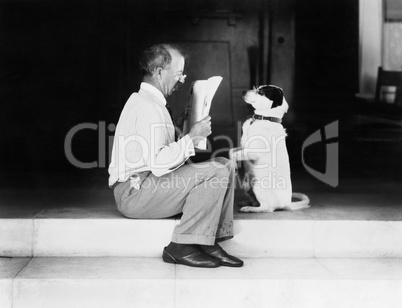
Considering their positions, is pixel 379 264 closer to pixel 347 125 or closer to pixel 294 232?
pixel 294 232

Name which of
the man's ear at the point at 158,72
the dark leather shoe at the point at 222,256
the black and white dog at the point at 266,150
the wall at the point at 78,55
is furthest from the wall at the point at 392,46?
the dark leather shoe at the point at 222,256

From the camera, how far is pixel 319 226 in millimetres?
3432

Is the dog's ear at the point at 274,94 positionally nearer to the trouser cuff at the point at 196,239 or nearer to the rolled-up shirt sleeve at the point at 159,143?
the rolled-up shirt sleeve at the point at 159,143

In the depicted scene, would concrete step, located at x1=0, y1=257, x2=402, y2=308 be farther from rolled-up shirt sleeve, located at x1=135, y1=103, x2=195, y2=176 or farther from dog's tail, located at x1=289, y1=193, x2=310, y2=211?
dog's tail, located at x1=289, y1=193, x2=310, y2=211

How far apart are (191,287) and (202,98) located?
104 cm

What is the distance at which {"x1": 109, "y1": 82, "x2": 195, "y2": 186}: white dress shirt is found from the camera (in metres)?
3.10

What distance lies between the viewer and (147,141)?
3137 millimetres

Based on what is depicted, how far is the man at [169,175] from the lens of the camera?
3113 mm

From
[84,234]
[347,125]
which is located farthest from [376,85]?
[84,234]

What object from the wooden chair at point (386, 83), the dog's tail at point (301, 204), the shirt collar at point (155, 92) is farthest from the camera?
the wooden chair at point (386, 83)

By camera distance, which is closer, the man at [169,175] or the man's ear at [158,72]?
the man at [169,175]

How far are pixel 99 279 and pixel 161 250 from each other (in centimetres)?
52

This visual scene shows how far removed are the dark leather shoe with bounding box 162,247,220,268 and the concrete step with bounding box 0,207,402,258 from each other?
0.65 feet

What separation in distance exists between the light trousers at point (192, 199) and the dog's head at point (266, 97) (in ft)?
1.81
